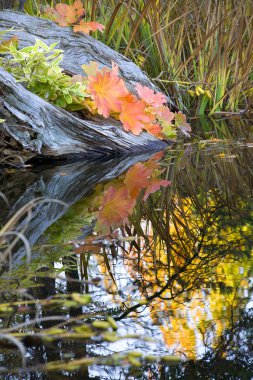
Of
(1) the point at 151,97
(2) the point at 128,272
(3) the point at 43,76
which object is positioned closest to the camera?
(2) the point at 128,272

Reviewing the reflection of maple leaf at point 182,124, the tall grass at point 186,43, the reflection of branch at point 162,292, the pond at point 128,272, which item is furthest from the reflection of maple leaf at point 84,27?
the reflection of branch at point 162,292

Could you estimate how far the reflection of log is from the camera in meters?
2.85

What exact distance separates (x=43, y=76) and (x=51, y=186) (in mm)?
1309

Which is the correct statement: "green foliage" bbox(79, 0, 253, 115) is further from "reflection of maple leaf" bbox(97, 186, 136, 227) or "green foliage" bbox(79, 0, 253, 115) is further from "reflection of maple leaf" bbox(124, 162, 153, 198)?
"reflection of maple leaf" bbox(97, 186, 136, 227)

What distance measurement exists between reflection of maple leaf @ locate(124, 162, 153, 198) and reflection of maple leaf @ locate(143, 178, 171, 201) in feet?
0.10

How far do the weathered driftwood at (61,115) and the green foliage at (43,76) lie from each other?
5.9 inches

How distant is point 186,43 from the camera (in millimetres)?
7426

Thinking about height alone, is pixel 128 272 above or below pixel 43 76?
below

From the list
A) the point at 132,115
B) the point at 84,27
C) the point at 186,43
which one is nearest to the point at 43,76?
the point at 132,115

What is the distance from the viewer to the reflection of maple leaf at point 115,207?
291 cm

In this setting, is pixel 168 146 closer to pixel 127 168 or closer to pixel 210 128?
pixel 210 128

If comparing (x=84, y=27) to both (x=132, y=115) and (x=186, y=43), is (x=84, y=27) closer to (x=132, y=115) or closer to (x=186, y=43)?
(x=132, y=115)

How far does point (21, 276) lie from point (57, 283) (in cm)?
36

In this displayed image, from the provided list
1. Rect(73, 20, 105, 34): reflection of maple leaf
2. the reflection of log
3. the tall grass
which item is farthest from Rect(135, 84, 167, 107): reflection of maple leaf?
the tall grass
